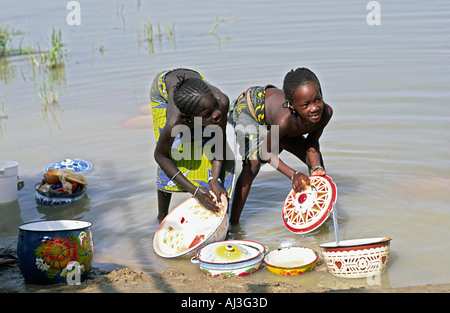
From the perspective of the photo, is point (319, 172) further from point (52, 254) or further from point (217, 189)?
point (52, 254)

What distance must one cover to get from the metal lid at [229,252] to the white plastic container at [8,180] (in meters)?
2.17

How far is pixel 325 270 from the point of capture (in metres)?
3.88

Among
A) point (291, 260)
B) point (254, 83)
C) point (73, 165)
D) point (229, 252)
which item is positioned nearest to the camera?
point (229, 252)

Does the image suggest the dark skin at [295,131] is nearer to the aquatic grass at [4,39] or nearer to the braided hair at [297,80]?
the braided hair at [297,80]

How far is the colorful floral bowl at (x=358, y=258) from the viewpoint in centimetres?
355

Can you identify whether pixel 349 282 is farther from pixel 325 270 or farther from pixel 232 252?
pixel 232 252

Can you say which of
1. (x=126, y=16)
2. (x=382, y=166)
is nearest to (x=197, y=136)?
(x=382, y=166)

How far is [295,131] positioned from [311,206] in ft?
1.95

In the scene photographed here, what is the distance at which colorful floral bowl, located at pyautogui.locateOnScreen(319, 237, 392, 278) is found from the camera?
355cm

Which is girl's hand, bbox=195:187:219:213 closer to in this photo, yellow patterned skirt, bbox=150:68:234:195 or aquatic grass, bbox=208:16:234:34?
yellow patterned skirt, bbox=150:68:234:195

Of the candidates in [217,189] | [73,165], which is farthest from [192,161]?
[73,165]

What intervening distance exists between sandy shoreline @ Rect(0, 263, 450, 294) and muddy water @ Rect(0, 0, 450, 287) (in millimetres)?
360

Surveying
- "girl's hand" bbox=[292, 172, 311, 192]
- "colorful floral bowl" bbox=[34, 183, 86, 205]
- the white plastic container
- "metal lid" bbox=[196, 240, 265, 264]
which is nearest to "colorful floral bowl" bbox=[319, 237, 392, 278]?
"metal lid" bbox=[196, 240, 265, 264]

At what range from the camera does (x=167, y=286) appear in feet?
11.4
